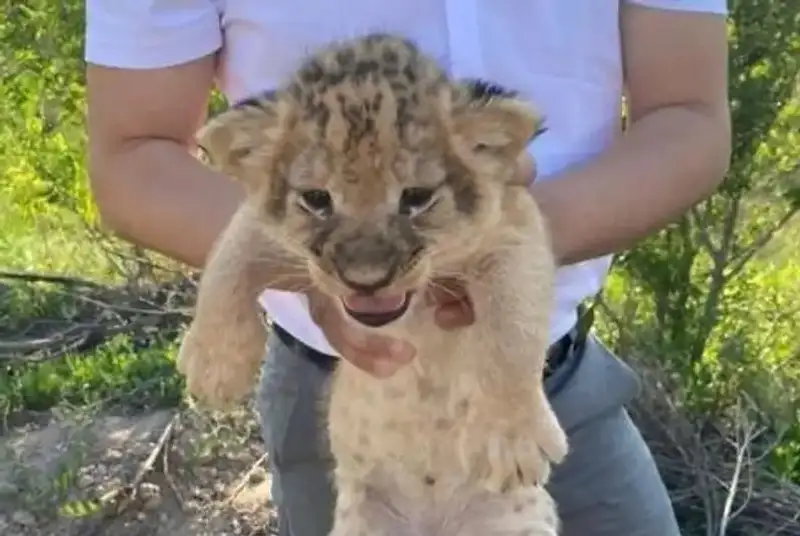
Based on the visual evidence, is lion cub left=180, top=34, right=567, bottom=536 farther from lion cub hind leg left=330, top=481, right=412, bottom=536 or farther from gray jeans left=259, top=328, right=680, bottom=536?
gray jeans left=259, top=328, right=680, bottom=536

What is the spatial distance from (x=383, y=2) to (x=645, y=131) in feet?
1.11

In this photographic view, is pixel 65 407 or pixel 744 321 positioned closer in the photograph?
pixel 744 321

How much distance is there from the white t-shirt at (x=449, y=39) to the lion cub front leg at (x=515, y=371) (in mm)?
139

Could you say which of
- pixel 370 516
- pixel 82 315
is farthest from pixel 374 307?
pixel 82 315

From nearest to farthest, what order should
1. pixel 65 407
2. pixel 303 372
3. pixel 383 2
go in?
1. pixel 383 2
2. pixel 303 372
3. pixel 65 407

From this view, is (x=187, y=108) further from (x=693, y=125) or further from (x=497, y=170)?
(x=693, y=125)

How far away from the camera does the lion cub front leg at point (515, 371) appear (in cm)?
152

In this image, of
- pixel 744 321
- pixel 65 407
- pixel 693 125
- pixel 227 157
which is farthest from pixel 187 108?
pixel 65 407

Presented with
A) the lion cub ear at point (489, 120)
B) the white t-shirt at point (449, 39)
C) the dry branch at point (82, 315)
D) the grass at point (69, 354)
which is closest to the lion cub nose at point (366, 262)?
the lion cub ear at point (489, 120)

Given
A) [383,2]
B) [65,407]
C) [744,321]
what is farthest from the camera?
[65,407]

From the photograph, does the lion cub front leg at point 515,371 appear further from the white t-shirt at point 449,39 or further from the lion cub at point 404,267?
the white t-shirt at point 449,39

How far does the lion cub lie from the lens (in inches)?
53.6

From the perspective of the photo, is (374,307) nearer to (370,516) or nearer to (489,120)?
(489,120)

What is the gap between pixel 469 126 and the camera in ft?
4.62
